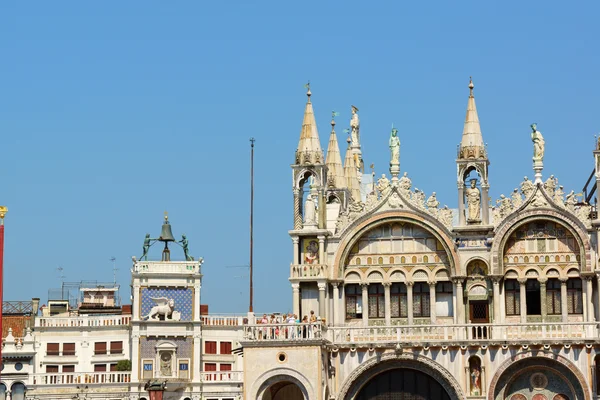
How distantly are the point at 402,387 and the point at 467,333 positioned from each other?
3778 millimetres

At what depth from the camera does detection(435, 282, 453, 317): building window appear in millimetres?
62688

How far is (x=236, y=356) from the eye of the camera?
85125mm

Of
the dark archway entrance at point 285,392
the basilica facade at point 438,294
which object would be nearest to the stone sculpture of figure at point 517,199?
the basilica facade at point 438,294

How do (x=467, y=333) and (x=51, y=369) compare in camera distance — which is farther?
(x=51, y=369)

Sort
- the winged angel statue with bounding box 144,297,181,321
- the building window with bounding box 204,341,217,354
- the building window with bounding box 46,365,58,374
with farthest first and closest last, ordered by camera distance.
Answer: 1. the building window with bounding box 204,341,217,354
2. the building window with bounding box 46,365,58,374
3. the winged angel statue with bounding box 144,297,181,321

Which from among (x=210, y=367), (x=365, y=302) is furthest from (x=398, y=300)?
(x=210, y=367)

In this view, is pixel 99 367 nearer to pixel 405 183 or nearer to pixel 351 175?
pixel 351 175

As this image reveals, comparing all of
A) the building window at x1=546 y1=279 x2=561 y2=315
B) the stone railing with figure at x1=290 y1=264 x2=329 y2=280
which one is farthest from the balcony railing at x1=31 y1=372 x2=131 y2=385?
the building window at x1=546 y1=279 x2=561 y2=315

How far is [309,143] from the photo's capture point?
6456 cm

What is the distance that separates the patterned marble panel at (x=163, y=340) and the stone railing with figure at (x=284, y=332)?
22.6 meters

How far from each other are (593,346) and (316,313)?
39.1 ft

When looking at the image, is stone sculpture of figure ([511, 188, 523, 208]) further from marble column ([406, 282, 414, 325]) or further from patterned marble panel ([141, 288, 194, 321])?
patterned marble panel ([141, 288, 194, 321])

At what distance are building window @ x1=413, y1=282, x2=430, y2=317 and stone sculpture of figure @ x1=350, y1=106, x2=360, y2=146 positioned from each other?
14223 mm

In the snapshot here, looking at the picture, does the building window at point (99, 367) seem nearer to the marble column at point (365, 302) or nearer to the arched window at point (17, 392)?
the arched window at point (17, 392)
